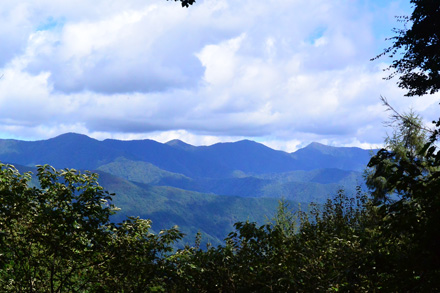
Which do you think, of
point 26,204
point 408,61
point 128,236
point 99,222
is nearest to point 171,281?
point 128,236

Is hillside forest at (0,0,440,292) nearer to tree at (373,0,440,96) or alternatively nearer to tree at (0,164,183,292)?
tree at (0,164,183,292)

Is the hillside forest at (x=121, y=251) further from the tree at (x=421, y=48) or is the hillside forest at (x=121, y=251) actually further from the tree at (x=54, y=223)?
the tree at (x=421, y=48)

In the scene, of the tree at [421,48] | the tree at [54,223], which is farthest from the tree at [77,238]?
the tree at [421,48]

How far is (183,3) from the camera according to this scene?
613 centimetres

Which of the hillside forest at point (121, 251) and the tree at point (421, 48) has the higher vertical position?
the tree at point (421, 48)

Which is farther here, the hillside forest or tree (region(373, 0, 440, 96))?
tree (region(373, 0, 440, 96))

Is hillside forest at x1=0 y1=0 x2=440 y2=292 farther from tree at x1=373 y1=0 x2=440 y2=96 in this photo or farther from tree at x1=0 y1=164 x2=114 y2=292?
tree at x1=373 y1=0 x2=440 y2=96

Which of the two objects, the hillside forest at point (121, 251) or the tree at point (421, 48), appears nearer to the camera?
the hillside forest at point (121, 251)

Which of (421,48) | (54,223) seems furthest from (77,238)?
(421,48)

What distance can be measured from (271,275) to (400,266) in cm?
246

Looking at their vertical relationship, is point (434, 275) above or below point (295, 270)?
above

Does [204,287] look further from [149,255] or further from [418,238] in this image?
[418,238]

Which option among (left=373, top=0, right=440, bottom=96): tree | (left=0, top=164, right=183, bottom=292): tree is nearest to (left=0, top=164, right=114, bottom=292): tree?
(left=0, top=164, right=183, bottom=292): tree

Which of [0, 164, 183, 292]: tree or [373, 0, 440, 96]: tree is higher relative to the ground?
[373, 0, 440, 96]: tree
